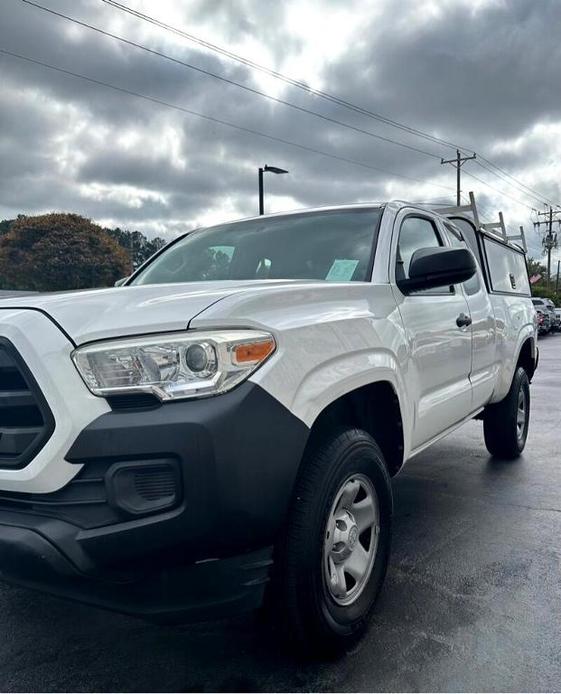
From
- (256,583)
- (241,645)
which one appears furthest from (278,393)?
(241,645)

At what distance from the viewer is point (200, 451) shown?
1821mm

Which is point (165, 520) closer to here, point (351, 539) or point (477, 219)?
point (351, 539)

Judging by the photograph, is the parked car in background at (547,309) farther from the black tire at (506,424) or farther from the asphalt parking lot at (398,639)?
the asphalt parking lot at (398,639)

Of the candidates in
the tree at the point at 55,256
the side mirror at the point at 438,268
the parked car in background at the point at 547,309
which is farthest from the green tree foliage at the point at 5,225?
the side mirror at the point at 438,268

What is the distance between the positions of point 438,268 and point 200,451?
5.75 ft

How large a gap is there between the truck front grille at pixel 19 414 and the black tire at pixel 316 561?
894 mm

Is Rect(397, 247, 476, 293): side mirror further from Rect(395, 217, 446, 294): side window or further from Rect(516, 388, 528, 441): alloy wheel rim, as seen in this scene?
Rect(516, 388, 528, 441): alloy wheel rim

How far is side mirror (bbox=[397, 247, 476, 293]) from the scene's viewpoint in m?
3.04

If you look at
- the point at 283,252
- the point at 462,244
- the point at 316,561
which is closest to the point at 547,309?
the point at 462,244

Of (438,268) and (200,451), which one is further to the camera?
(438,268)

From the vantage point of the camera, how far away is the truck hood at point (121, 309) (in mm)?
1983

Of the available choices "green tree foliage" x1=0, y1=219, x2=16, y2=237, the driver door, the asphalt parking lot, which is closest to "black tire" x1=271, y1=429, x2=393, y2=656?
the asphalt parking lot

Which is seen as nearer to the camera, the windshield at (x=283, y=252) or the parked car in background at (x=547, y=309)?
the windshield at (x=283, y=252)

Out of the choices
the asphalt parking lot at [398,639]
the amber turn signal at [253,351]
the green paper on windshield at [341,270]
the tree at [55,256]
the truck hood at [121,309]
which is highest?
the tree at [55,256]
